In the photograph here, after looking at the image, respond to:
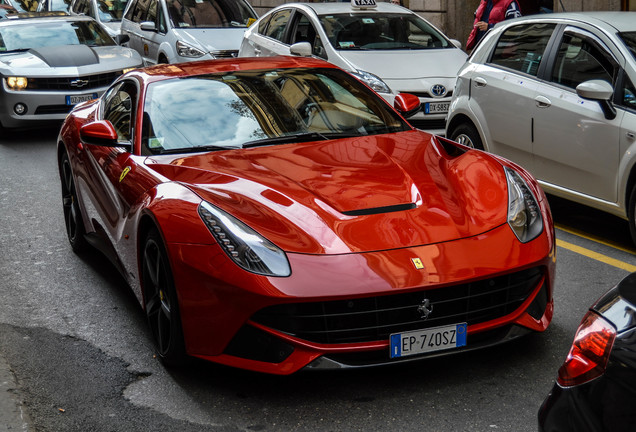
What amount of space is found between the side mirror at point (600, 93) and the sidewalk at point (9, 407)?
415cm

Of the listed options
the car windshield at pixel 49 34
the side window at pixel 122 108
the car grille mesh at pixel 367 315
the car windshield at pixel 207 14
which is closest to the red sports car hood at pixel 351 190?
the car grille mesh at pixel 367 315

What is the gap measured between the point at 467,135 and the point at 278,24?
5.43 metres

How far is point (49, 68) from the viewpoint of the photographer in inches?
522

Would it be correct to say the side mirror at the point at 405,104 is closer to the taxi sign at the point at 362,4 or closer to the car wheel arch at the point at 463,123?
the car wheel arch at the point at 463,123

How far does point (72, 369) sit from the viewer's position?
16.7ft

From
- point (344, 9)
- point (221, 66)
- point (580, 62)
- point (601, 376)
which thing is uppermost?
point (601, 376)

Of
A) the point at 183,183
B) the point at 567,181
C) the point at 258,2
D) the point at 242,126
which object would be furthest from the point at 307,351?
the point at 258,2

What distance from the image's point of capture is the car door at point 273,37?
43.4 ft

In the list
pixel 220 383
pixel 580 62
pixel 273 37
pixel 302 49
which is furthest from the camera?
pixel 273 37

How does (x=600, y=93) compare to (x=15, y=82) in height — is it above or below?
above

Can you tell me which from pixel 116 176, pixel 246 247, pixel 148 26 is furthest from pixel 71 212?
pixel 148 26

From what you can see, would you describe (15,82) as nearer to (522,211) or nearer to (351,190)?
(351,190)

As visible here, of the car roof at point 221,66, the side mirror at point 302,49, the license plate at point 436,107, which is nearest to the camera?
the car roof at point 221,66

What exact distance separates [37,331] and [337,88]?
2.32 metres
